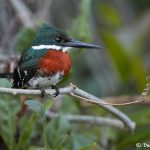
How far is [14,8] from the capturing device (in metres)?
5.16

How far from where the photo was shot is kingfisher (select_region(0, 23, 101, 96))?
3756mm

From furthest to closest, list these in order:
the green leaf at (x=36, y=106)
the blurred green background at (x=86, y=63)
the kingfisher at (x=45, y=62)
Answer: the blurred green background at (x=86, y=63)
the kingfisher at (x=45, y=62)
the green leaf at (x=36, y=106)

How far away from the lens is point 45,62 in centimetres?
379

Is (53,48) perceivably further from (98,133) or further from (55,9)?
(55,9)

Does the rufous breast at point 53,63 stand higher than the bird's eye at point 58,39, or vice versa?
the bird's eye at point 58,39

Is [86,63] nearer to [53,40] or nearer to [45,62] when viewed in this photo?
[53,40]

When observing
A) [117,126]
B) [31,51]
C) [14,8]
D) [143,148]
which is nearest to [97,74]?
[14,8]

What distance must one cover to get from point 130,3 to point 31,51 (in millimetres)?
2856

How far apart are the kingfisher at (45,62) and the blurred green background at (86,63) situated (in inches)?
5.2

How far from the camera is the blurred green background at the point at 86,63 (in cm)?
397

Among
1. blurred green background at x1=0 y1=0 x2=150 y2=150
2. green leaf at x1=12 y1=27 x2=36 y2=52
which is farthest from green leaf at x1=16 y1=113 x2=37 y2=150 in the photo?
green leaf at x1=12 y1=27 x2=36 y2=52

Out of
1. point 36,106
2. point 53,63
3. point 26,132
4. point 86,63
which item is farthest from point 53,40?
point 86,63

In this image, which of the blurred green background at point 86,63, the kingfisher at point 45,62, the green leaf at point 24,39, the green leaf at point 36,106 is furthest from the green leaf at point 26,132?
the green leaf at point 24,39

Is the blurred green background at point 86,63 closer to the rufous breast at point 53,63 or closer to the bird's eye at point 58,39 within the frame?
the rufous breast at point 53,63
